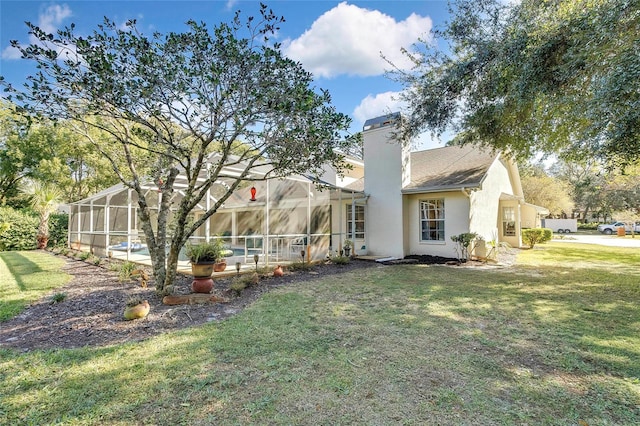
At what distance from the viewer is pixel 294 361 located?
3602 millimetres

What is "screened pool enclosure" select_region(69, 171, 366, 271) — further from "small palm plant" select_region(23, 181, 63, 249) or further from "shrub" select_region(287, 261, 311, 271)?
"small palm plant" select_region(23, 181, 63, 249)

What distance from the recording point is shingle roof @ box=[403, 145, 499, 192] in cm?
1180

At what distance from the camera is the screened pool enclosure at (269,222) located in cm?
1000

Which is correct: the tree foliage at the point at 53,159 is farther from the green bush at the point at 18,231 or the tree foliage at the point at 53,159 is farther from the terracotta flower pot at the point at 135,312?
the terracotta flower pot at the point at 135,312

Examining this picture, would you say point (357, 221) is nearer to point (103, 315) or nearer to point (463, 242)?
point (463, 242)

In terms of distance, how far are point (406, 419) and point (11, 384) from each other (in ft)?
12.5

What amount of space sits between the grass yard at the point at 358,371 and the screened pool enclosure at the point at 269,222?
4376 mm

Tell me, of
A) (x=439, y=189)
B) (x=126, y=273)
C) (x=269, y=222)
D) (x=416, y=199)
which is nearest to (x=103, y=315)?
(x=126, y=273)

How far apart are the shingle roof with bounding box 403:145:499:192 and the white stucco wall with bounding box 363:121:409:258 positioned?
760 mm

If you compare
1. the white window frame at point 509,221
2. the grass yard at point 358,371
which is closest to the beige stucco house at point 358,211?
the white window frame at point 509,221

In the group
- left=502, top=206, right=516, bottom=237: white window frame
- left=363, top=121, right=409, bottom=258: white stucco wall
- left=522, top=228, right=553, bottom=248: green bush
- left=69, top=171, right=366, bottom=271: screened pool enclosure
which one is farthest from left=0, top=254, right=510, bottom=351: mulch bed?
left=522, top=228, right=553, bottom=248: green bush

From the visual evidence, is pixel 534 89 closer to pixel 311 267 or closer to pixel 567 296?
pixel 567 296

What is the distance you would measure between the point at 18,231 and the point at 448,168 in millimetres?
22225

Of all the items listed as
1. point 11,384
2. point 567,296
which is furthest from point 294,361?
point 567,296
